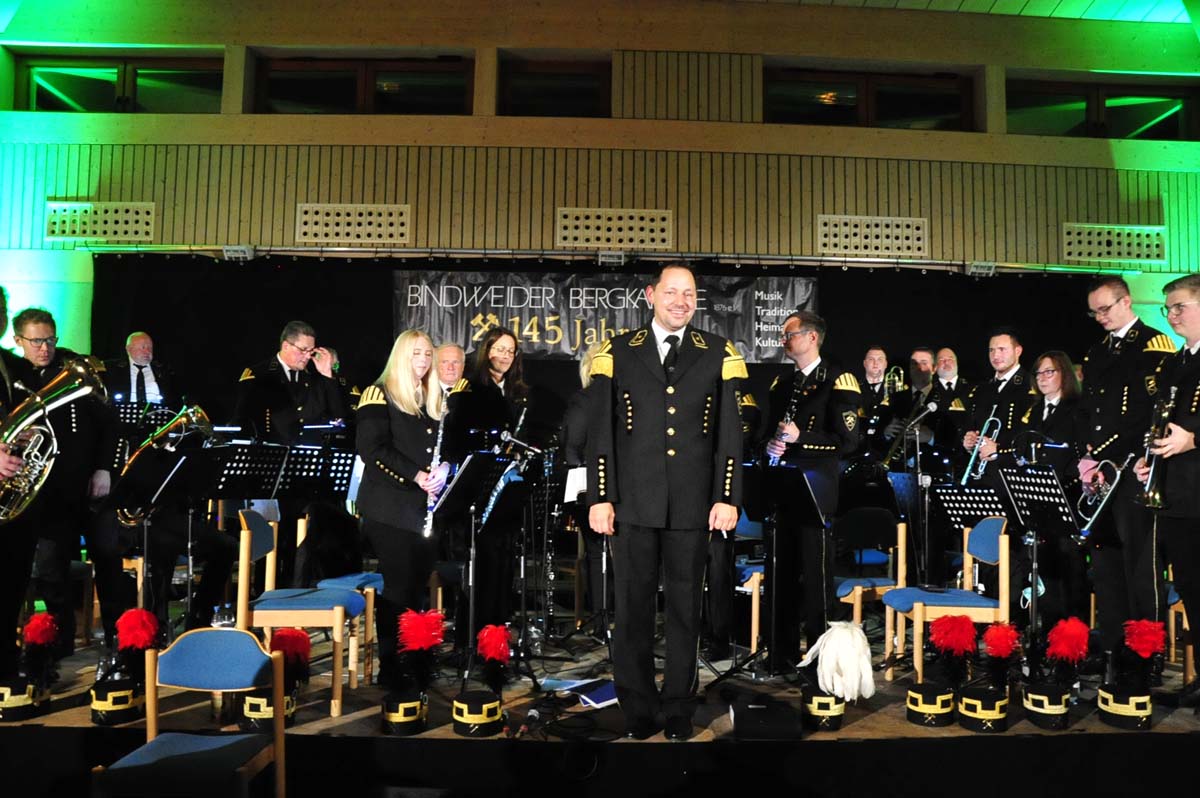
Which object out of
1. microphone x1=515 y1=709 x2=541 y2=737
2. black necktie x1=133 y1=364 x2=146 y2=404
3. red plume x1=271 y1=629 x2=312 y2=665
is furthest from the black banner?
microphone x1=515 y1=709 x2=541 y2=737

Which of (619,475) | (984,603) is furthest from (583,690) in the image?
(984,603)

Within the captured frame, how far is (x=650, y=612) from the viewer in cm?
411

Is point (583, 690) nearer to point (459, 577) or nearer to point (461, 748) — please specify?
point (461, 748)

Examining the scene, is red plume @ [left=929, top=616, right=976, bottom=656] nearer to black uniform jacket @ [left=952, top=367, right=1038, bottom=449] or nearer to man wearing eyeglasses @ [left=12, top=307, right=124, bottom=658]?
black uniform jacket @ [left=952, top=367, right=1038, bottom=449]

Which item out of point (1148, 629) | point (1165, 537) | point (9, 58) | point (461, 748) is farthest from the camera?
point (9, 58)

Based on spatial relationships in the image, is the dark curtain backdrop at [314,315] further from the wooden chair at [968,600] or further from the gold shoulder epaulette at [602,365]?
the gold shoulder epaulette at [602,365]

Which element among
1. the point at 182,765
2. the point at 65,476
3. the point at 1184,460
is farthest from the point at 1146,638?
the point at 65,476

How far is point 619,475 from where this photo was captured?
13.5ft

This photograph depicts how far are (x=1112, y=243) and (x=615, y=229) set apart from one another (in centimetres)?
529

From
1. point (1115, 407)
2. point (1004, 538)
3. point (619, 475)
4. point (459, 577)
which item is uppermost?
point (1115, 407)

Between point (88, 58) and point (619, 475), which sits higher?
point (88, 58)

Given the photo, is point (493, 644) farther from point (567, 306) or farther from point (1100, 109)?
point (1100, 109)

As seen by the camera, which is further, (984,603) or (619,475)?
(984,603)

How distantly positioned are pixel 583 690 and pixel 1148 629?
269 centimetres
